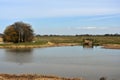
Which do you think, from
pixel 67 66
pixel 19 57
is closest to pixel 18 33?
pixel 19 57

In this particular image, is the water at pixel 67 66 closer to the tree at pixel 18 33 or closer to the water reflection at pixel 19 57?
the water reflection at pixel 19 57

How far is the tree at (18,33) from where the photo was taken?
92.5m

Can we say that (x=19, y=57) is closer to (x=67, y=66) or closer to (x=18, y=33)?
(x=67, y=66)

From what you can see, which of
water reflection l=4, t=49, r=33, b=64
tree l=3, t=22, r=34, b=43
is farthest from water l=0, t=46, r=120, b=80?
tree l=3, t=22, r=34, b=43

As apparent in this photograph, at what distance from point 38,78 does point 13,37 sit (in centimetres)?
7105

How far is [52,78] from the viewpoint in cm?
2370

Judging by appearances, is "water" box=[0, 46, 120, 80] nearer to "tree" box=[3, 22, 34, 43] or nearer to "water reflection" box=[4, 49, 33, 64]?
"water reflection" box=[4, 49, 33, 64]

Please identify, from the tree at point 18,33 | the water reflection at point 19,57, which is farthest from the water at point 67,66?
the tree at point 18,33

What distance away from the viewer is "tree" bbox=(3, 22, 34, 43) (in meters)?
92.5

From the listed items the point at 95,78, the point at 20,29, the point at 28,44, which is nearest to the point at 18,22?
the point at 20,29

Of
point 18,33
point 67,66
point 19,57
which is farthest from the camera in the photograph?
point 18,33

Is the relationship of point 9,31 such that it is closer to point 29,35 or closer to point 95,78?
point 29,35

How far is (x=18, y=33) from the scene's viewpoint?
9262cm

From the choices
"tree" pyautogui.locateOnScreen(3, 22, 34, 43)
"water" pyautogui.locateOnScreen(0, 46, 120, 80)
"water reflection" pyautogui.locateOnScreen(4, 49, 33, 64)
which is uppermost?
"tree" pyautogui.locateOnScreen(3, 22, 34, 43)
